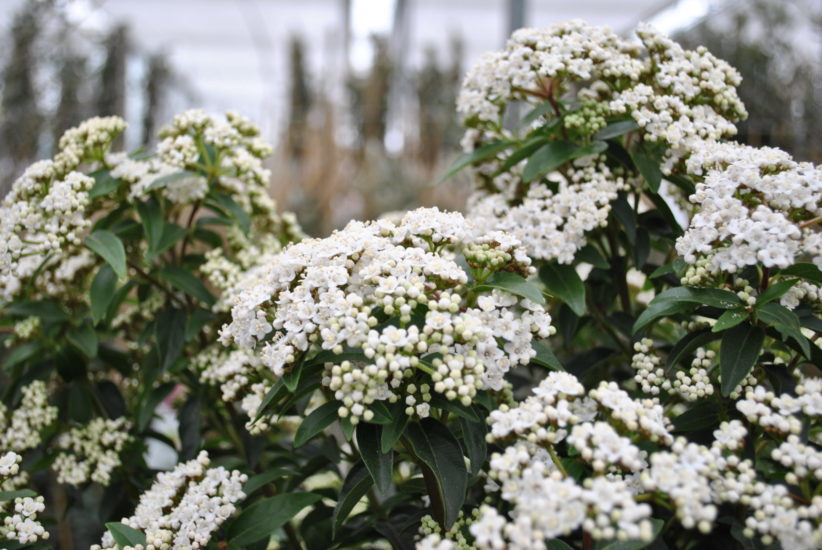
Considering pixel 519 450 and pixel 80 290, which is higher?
pixel 80 290

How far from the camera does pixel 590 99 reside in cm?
168

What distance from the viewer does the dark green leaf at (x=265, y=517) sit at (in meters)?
1.30

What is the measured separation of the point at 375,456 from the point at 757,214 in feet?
2.38

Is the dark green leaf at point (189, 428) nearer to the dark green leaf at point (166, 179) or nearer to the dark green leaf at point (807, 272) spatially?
the dark green leaf at point (166, 179)

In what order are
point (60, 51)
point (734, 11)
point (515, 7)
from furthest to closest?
point (734, 11) → point (60, 51) → point (515, 7)

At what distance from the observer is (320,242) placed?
1.25 metres

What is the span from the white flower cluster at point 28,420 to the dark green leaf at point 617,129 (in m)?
1.39

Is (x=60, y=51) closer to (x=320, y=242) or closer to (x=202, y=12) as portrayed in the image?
(x=320, y=242)

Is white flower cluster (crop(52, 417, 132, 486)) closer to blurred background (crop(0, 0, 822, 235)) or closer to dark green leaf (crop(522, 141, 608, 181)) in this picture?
dark green leaf (crop(522, 141, 608, 181))

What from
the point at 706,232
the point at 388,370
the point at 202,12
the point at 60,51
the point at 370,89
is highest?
the point at 202,12

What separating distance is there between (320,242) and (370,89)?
281 inches

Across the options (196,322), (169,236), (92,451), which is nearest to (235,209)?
(169,236)

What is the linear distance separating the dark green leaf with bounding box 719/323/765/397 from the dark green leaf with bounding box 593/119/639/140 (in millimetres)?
482

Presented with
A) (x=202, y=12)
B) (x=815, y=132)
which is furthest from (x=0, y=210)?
(x=202, y=12)
